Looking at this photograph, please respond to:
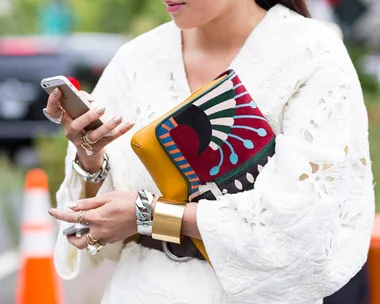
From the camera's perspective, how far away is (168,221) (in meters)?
2.13

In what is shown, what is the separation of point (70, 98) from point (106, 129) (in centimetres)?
11

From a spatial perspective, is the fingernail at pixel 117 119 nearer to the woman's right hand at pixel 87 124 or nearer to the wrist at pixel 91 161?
the woman's right hand at pixel 87 124

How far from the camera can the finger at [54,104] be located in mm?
2188

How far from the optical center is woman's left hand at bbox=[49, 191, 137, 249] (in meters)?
2.17

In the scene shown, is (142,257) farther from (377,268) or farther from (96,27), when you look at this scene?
(96,27)

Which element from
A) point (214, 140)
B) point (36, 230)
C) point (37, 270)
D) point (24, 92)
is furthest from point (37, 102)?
point (214, 140)

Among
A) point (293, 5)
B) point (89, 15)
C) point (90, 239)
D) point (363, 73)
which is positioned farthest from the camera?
point (89, 15)

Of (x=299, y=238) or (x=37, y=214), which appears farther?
(x=37, y=214)

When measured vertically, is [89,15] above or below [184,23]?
below

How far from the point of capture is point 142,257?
2.30 m

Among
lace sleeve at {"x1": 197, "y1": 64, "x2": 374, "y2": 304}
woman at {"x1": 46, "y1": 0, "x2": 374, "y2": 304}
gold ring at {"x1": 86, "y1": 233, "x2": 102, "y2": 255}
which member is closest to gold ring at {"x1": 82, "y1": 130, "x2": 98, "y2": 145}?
woman at {"x1": 46, "y1": 0, "x2": 374, "y2": 304}

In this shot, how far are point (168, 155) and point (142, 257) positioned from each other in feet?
0.98

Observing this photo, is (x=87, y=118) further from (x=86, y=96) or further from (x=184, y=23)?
(x=184, y=23)

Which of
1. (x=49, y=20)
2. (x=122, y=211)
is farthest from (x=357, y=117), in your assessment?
(x=49, y=20)
